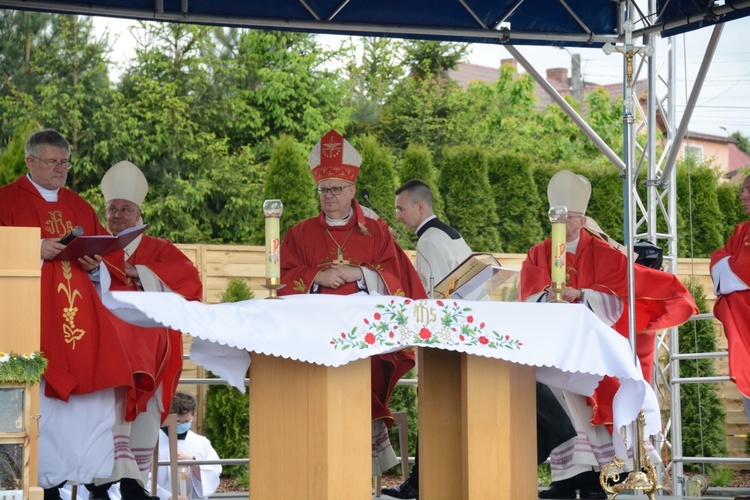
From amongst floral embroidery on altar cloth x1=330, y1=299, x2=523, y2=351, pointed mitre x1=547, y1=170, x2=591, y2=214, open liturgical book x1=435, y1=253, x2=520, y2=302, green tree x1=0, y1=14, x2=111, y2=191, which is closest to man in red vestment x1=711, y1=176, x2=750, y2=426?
pointed mitre x1=547, y1=170, x2=591, y2=214

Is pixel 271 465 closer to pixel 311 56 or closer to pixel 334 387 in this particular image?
pixel 334 387

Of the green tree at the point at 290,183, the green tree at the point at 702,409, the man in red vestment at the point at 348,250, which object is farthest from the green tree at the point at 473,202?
the man in red vestment at the point at 348,250

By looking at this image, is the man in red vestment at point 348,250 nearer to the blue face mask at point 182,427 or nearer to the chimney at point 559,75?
the blue face mask at point 182,427

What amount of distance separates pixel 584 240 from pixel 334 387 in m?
2.58

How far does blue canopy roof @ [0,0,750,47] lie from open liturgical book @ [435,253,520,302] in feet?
5.95

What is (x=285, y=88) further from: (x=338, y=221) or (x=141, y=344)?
(x=141, y=344)

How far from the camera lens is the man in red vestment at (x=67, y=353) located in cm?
489

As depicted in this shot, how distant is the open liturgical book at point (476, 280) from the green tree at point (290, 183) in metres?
5.17

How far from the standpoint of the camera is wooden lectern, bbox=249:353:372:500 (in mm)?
3965

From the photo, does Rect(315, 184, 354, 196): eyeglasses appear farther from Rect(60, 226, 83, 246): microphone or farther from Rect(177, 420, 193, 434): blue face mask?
Rect(177, 420, 193, 434): blue face mask

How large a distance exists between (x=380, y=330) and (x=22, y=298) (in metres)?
1.28

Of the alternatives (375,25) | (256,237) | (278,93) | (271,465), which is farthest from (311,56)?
(271,465)

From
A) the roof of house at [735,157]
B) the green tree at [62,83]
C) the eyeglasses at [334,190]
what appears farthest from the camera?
the roof of house at [735,157]

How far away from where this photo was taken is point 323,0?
21.7ft
